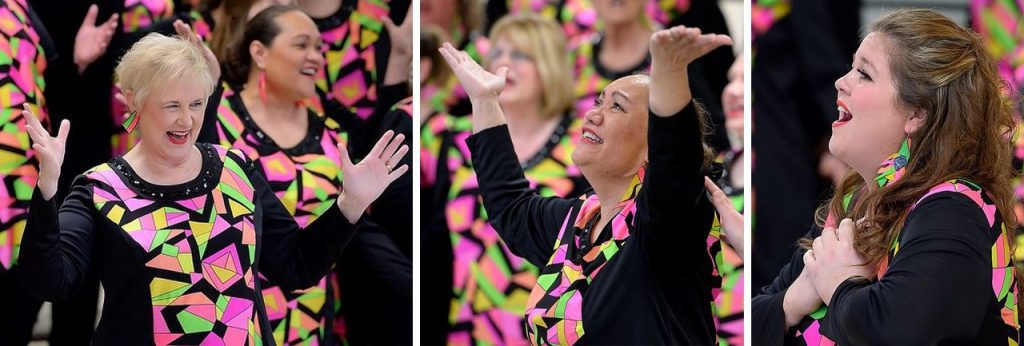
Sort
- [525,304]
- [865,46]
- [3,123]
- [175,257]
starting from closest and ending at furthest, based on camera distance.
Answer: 1. [865,46]
2. [175,257]
3. [3,123]
4. [525,304]

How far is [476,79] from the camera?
11.7 ft

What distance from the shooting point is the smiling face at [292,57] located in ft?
11.9

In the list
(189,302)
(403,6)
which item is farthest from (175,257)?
(403,6)

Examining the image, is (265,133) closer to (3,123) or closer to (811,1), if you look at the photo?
(3,123)

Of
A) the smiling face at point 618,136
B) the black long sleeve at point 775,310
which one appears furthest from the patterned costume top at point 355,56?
the black long sleeve at point 775,310

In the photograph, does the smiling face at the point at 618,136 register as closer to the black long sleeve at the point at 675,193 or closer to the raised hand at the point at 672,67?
the black long sleeve at the point at 675,193

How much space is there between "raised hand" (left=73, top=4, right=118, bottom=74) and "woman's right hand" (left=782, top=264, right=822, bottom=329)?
1960 millimetres

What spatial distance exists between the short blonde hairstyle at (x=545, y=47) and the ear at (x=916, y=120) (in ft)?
3.60

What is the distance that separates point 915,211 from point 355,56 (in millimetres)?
1723

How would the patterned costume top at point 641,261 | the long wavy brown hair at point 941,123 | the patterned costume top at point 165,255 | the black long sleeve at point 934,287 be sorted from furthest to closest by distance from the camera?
the patterned costume top at point 165,255
the patterned costume top at point 641,261
the long wavy brown hair at point 941,123
the black long sleeve at point 934,287

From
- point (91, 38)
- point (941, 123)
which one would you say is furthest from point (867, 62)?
point (91, 38)

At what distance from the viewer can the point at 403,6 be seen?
12.3 ft

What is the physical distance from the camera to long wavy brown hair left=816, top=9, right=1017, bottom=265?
9.11 ft

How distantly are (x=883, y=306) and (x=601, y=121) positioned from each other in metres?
1.00
